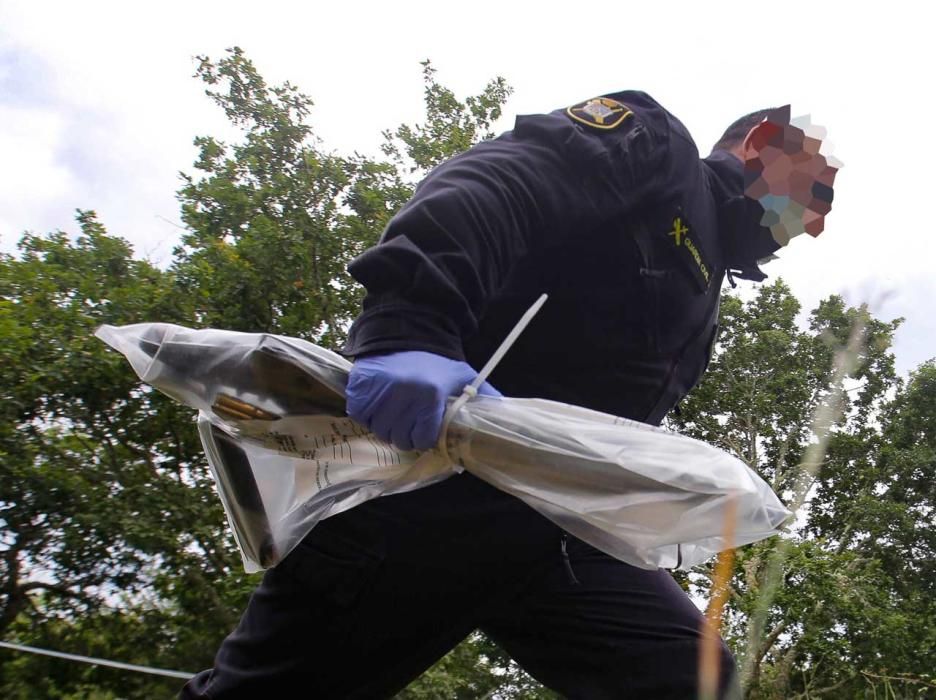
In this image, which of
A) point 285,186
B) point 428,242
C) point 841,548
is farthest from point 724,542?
point 841,548

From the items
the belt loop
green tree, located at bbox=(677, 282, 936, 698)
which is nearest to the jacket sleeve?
the belt loop

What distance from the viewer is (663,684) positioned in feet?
4.19

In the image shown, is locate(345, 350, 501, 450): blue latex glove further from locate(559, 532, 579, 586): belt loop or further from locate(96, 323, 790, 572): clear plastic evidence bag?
locate(559, 532, 579, 586): belt loop

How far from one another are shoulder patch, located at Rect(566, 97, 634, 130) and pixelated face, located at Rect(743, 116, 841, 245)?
0.34 m

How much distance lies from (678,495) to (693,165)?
1.98ft

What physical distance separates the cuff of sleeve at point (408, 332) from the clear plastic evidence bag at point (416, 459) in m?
0.09

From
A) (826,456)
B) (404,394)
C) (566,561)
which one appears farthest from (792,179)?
(826,456)

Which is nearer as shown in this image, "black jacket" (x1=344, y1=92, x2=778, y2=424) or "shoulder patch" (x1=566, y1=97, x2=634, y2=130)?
"black jacket" (x1=344, y1=92, x2=778, y2=424)

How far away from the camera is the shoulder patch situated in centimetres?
119

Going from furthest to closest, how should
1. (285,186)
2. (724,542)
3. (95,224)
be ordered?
(285,186), (95,224), (724,542)

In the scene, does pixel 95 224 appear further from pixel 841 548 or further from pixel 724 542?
pixel 841 548

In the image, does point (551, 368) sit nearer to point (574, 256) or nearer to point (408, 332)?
point (574, 256)

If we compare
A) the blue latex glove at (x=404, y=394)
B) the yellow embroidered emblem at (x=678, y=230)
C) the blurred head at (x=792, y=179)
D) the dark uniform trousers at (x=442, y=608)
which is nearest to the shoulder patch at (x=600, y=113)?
the yellow embroidered emblem at (x=678, y=230)

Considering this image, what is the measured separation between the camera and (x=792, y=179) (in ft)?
4.63
